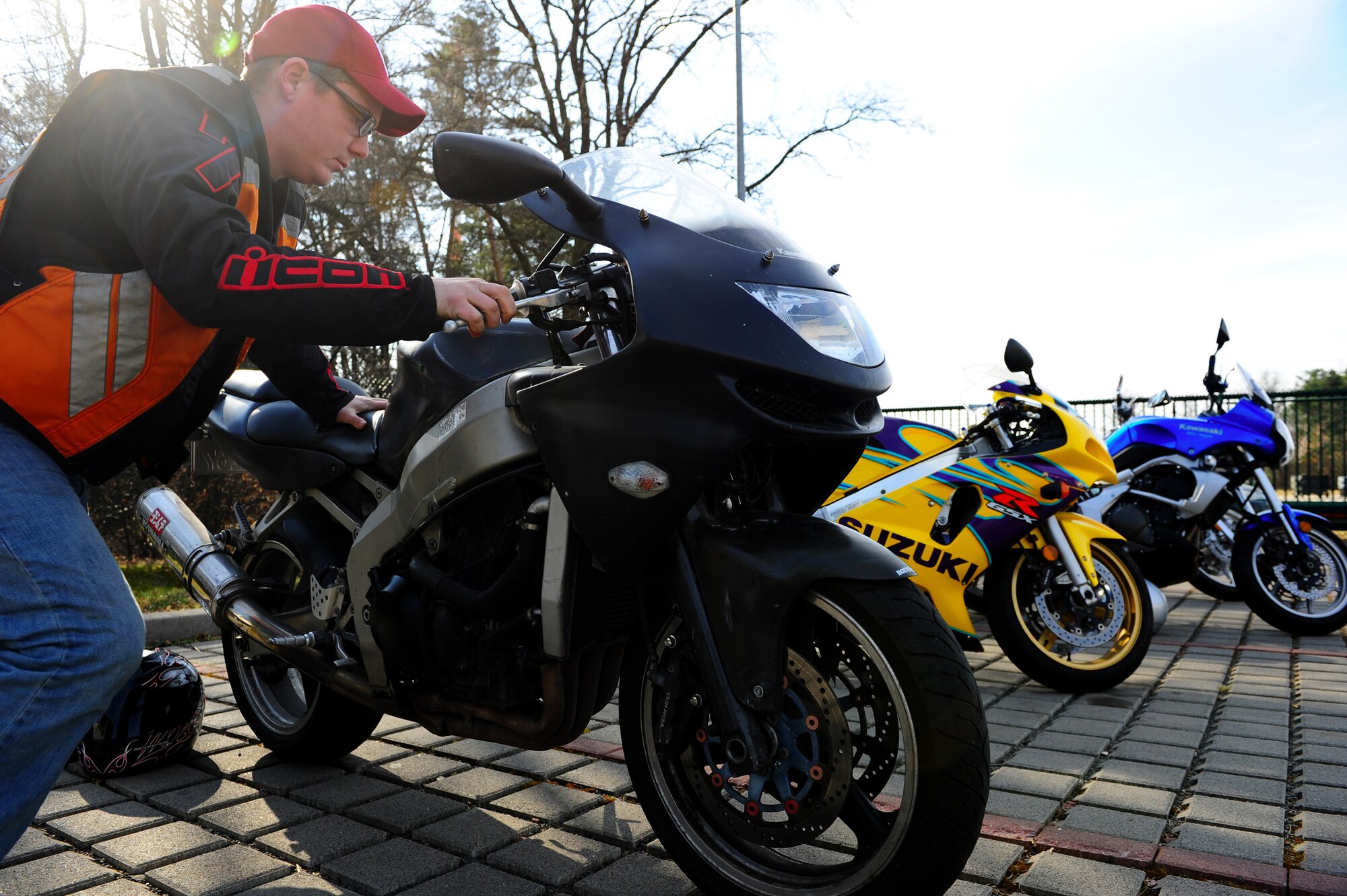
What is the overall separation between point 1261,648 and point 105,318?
5.90 m

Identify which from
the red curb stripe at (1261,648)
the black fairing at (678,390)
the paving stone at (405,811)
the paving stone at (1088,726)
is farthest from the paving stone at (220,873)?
the red curb stripe at (1261,648)

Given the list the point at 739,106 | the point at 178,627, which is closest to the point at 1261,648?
the point at 178,627

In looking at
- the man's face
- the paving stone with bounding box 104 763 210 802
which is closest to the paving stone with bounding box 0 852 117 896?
the paving stone with bounding box 104 763 210 802

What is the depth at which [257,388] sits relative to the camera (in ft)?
11.4

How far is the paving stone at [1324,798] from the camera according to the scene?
2838 millimetres

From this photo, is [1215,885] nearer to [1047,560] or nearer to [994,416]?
[1047,560]

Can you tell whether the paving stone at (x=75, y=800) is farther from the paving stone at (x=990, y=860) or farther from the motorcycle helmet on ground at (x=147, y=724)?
the paving stone at (x=990, y=860)

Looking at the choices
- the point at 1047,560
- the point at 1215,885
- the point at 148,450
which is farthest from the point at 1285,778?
the point at 148,450

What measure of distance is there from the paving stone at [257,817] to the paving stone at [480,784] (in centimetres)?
39

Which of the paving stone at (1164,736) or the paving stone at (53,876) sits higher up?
the paving stone at (53,876)

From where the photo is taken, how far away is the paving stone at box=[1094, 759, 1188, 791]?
10.1 feet

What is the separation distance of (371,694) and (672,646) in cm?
101

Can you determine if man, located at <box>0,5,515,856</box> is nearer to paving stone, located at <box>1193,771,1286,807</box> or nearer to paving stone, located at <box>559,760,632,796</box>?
paving stone, located at <box>559,760,632,796</box>

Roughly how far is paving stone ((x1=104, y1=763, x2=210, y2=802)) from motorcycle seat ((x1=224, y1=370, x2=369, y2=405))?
1.25m
